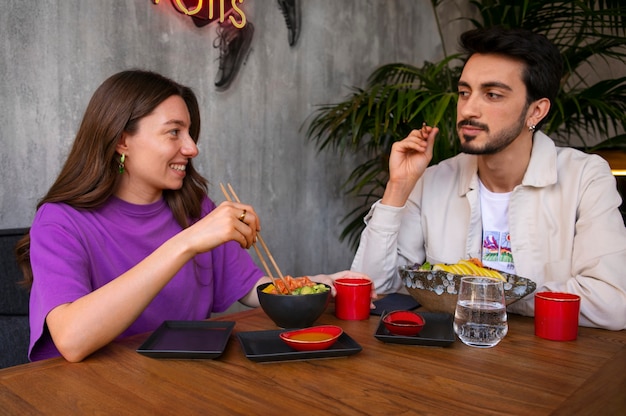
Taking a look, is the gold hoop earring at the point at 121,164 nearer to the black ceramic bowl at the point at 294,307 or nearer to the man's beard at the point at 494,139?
Answer: the black ceramic bowl at the point at 294,307

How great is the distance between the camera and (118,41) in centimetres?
247

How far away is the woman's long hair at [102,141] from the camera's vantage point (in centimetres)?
147

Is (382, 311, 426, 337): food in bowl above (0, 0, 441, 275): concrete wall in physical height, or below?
below

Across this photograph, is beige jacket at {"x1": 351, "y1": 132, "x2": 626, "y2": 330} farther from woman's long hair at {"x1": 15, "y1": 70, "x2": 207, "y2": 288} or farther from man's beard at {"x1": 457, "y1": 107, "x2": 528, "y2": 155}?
woman's long hair at {"x1": 15, "y1": 70, "x2": 207, "y2": 288}

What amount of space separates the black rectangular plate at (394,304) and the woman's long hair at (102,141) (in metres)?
0.76

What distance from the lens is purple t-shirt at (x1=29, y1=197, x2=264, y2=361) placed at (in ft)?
4.00

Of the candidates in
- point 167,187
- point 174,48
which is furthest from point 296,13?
point 167,187

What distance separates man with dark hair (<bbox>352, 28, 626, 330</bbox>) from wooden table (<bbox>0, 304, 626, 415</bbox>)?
55cm

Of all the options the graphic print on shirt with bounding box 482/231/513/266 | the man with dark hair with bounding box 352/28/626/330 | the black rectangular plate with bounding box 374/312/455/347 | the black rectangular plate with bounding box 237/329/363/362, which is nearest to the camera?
the black rectangular plate with bounding box 237/329/363/362

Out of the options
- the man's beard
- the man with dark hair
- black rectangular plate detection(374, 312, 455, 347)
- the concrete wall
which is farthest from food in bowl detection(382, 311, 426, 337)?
the concrete wall

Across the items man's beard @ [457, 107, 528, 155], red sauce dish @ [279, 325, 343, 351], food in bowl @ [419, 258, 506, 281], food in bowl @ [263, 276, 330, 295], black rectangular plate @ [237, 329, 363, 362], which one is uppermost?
man's beard @ [457, 107, 528, 155]

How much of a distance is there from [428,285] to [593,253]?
19.2 inches

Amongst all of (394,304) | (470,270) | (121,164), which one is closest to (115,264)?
(121,164)

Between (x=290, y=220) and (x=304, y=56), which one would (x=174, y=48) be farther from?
(x=290, y=220)
